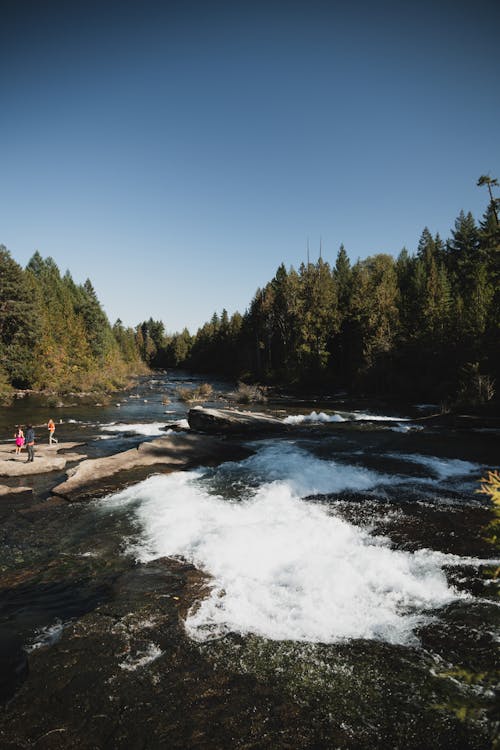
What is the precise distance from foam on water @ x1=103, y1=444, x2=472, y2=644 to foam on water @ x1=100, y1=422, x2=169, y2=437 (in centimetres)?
1173

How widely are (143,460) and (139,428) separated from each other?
10262 mm

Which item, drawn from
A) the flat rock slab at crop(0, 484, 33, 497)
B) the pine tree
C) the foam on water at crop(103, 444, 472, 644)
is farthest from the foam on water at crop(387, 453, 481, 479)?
the pine tree

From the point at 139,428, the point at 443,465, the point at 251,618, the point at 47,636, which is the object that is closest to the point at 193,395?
the point at 139,428

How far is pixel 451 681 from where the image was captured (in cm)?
538

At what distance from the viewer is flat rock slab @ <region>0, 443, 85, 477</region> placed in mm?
16031

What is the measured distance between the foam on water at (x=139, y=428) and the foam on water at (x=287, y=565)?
1173 centimetres

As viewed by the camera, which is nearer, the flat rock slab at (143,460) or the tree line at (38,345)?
the flat rock slab at (143,460)

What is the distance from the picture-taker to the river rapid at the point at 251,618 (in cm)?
484

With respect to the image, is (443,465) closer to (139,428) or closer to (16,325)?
(139,428)

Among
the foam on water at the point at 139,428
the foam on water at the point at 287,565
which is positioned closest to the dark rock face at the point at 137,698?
the foam on water at the point at 287,565

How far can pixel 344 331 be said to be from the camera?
63469 millimetres

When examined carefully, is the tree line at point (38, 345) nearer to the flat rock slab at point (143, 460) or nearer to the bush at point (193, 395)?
the bush at point (193, 395)

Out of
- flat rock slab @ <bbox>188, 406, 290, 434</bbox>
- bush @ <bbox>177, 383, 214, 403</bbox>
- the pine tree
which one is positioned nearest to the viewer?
flat rock slab @ <bbox>188, 406, 290, 434</bbox>

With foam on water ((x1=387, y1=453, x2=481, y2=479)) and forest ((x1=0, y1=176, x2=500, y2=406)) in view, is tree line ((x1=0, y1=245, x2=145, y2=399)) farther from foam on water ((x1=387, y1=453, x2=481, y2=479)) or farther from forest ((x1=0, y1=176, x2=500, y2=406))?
foam on water ((x1=387, y1=453, x2=481, y2=479))
